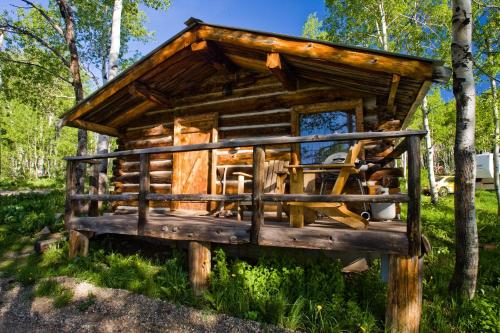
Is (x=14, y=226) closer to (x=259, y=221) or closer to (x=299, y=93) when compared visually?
(x=259, y=221)

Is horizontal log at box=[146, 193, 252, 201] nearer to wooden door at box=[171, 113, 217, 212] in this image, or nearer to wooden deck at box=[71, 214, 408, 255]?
wooden deck at box=[71, 214, 408, 255]

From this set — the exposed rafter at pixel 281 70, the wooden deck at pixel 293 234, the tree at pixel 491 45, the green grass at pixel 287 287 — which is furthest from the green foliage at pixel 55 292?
the tree at pixel 491 45

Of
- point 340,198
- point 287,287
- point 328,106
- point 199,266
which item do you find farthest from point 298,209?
point 328,106

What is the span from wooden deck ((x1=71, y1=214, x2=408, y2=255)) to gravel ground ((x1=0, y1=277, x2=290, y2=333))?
1.00 meters

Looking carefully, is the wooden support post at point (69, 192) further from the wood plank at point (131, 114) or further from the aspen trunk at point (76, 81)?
the aspen trunk at point (76, 81)

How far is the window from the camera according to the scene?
5.74m

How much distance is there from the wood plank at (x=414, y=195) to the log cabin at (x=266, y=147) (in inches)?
0.5

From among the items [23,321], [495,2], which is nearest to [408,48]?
[495,2]

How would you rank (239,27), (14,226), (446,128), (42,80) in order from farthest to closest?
(446,128), (42,80), (14,226), (239,27)

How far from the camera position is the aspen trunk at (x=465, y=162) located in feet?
12.8

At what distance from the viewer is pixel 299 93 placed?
19.9ft

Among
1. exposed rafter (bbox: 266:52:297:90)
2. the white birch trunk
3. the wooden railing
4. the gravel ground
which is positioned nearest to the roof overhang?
exposed rafter (bbox: 266:52:297:90)

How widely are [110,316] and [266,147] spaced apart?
13.5 feet

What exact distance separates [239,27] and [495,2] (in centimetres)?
1276
